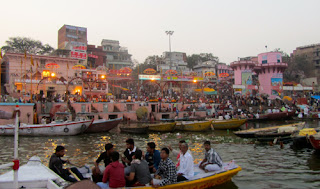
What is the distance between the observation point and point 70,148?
54.3 feet

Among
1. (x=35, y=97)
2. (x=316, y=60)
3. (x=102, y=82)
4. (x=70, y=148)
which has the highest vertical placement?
(x=316, y=60)

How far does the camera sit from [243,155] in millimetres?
13844

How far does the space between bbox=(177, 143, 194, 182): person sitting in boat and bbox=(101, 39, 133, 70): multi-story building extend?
53472 millimetres

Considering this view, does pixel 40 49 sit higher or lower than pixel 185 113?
higher

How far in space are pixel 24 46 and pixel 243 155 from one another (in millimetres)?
48704

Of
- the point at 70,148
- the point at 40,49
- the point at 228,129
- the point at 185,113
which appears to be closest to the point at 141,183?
the point at 70,148

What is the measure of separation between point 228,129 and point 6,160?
755 inches

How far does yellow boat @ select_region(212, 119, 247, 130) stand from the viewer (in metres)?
24.7

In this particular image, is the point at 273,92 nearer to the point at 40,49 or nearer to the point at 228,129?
the point at 228,129

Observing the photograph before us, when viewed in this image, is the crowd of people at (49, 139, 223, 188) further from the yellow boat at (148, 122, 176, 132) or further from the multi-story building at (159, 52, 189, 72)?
the multi-story building at (159, 52, 189, 72)

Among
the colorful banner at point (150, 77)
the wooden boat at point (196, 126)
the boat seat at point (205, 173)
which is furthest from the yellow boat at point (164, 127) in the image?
the colorful banner at point (150, 77)

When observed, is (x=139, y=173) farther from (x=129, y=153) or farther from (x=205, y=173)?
(x=205, y=173)

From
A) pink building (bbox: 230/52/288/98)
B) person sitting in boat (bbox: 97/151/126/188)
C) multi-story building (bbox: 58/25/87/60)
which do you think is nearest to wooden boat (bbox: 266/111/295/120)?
pink building (bbox: 230/52/288/98)

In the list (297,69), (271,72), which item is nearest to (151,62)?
(271,72)
